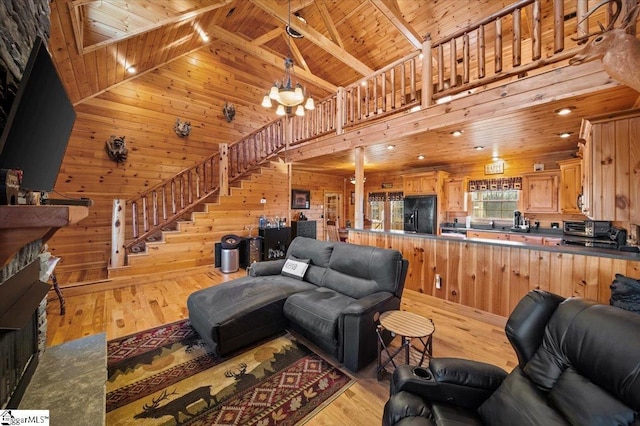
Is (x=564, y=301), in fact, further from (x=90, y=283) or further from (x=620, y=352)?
(x=90, y=283)

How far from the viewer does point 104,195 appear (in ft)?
16.5

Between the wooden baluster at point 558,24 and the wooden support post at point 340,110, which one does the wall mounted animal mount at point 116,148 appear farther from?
the wooden baluster at point 558,24

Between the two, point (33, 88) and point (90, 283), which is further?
point (90, 283)

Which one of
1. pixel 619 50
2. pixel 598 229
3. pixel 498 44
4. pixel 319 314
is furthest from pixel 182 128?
pixel 598 229

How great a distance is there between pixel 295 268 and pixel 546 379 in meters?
2.51

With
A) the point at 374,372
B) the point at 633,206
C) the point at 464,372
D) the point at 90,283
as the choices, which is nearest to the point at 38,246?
the point at 90,283

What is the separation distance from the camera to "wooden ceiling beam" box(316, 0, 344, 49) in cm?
584

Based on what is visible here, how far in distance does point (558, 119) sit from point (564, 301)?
3016 mm

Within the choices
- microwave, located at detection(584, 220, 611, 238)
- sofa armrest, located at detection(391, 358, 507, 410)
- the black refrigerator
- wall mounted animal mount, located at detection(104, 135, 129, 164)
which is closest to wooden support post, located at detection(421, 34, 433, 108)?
microwave, located at detection(584, 220, 611, 238)

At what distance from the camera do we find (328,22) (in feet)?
19.8

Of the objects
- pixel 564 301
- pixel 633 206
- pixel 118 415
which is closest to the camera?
pixel 564 301

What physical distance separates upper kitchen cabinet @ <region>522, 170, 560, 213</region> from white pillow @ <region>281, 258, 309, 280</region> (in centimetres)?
525

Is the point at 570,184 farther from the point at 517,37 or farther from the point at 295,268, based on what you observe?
the point at 295,268

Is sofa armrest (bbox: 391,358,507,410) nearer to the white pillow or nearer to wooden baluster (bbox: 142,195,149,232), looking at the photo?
the white pillow
